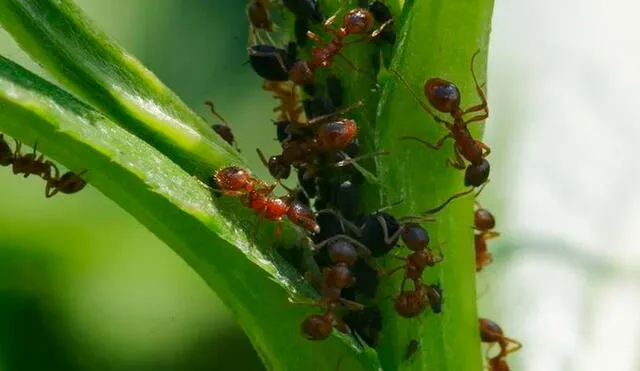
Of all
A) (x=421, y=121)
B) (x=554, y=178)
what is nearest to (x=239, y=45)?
(x=554, y=178)

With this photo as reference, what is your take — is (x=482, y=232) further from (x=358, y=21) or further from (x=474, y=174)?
(x=358, y=21)

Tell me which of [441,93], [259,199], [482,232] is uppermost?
[441,93]

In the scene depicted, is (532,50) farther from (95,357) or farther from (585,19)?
(95,357)

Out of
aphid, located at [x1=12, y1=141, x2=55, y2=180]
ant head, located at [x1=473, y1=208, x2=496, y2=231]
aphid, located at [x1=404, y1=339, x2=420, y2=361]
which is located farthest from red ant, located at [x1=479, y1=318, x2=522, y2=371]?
aphid, located at [x1=12, y1=141, x2=55, y2=180]

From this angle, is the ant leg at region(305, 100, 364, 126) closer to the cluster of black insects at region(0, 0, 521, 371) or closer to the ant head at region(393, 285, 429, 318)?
the cluster of black insects at region(0, 0, 521, 371)

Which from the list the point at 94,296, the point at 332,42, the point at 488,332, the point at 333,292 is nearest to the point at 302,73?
the point at 332,42

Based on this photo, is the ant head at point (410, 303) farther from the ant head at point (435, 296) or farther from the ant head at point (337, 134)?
the ant head at point (337, 134)
